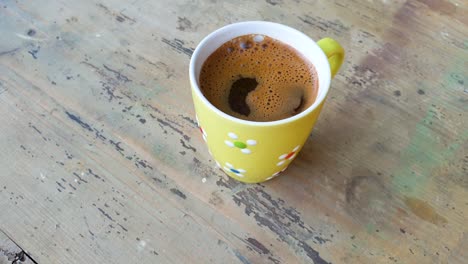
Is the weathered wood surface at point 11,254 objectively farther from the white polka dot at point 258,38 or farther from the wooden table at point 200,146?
the white polka dot at point 258,38

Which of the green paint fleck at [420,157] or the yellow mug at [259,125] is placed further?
the green paint fleck at [420,157]

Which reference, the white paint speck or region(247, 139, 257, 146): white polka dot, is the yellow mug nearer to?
region(247, 139, 257, 146): white polka dot

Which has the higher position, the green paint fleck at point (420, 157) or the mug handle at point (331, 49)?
the mug handle at point (331, 49)

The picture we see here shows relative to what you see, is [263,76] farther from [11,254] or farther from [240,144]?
[11,254]

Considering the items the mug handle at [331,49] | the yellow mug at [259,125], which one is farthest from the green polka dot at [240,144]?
the mug handle at [331,49]

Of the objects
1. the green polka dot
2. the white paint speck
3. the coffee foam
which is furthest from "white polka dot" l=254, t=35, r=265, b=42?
the white paint speck

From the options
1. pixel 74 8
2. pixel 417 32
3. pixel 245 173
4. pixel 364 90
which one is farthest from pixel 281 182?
pixel 74 8

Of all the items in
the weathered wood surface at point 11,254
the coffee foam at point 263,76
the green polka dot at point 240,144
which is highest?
the coffee foam at point 263,76

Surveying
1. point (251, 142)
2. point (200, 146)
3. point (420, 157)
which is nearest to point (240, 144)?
point (251, 142)
